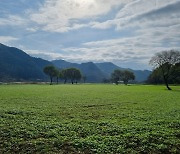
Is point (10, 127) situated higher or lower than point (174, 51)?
lower

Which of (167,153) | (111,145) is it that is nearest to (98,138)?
(111,145)

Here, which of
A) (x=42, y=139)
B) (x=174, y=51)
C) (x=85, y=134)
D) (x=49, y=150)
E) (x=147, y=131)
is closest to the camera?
(x=49, y=150)

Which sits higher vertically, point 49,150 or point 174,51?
point 174,51

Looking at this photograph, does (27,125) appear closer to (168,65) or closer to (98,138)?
(98,138)

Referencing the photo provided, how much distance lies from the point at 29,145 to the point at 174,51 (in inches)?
4118

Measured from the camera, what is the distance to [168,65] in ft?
360

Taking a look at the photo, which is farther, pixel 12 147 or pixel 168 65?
pixel 168 65

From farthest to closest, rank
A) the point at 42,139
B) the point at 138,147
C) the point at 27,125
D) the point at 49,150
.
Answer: the point at 27,125 → the point at 42,139 → the point at 138,147 → the point at 49,150

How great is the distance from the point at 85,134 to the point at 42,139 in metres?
3.01

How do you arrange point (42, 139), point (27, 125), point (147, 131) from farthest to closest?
point (27, 125), point (147, 131), point (42, 139)

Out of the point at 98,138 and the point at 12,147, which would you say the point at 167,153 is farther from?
the point at 12,147

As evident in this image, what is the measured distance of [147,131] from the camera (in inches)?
709

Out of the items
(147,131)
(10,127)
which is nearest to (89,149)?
(147,131)

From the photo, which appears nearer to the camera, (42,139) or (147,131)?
(42,139)
